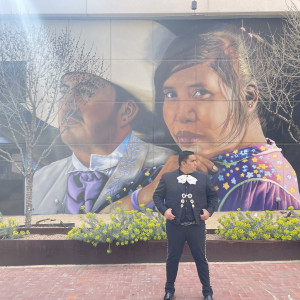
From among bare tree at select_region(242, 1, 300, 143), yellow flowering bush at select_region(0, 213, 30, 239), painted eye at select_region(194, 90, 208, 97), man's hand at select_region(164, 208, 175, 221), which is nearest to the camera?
man's hand at select_region(164, 208, 175, 221)

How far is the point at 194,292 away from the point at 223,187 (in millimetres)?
8139

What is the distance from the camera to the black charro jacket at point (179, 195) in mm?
4195

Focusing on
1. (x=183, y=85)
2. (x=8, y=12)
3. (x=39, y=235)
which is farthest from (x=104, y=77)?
(x=39, y=235)

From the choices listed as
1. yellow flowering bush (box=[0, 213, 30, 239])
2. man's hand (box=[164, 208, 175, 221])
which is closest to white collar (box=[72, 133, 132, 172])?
yellow flowering bush (box=[0, 213, 30, 239])

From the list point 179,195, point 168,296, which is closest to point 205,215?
point 179,195

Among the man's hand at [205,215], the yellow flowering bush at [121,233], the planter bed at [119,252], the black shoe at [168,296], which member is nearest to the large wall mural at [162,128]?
the yellow flowering bush at [121,233]

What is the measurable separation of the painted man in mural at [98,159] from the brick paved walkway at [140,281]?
662cm

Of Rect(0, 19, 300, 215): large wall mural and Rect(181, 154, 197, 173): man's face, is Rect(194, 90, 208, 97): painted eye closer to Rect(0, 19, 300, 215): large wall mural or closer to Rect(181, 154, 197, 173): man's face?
Rect(0, 19, 300, 215): large wall mural

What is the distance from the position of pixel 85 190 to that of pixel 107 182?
0.87 m

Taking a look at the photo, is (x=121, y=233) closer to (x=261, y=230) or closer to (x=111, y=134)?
(x=261, y=230)

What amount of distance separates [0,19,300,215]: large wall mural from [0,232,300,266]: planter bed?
20.9ft

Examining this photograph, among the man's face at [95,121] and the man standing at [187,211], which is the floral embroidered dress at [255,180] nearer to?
the man's face at [95,121]

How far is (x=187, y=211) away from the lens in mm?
4176

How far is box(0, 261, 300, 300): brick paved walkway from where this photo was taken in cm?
459
